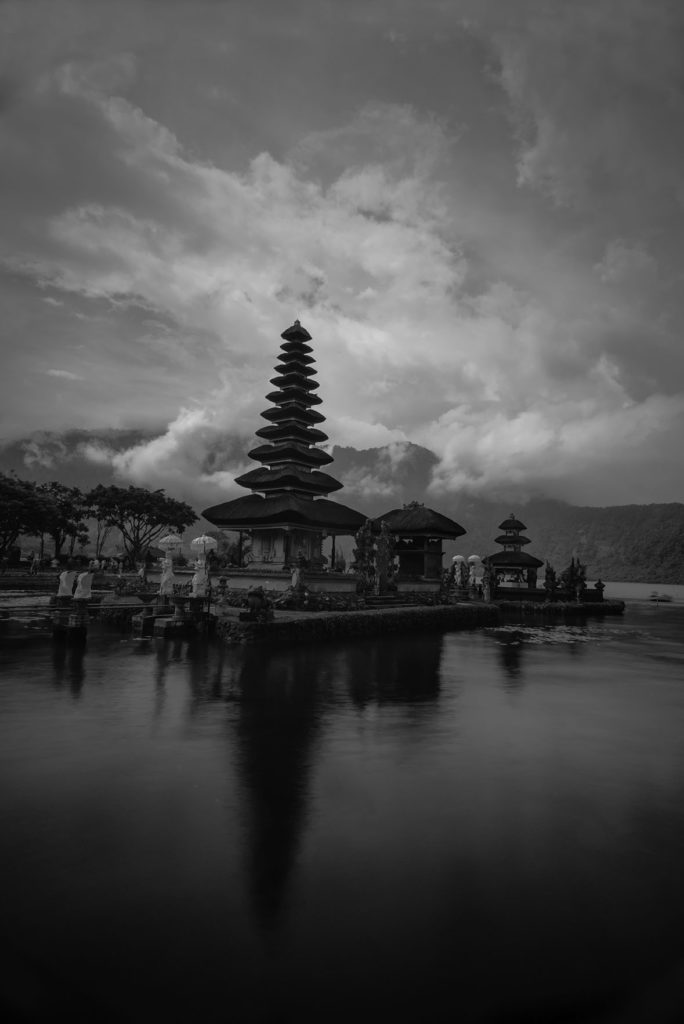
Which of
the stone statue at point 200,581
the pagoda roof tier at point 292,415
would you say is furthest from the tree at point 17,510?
the stone statue at point 200,581

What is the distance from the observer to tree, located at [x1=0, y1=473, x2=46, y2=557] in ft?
147

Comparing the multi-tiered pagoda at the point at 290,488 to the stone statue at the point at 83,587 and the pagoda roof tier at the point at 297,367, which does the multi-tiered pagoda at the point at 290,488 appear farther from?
the stone statue at the point at 83,587

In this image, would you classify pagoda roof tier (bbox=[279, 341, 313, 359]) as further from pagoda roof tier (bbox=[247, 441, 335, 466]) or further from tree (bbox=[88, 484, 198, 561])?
tree (bbox=[88, 484, 198, 561])

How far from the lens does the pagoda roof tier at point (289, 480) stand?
39.3 metres

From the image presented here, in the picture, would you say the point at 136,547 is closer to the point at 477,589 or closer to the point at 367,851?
the point at 477,589

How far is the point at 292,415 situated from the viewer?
4312 centimetres

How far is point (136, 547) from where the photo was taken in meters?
58.4

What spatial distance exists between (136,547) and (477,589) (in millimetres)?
35120

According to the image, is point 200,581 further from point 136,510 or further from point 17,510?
point 136,510

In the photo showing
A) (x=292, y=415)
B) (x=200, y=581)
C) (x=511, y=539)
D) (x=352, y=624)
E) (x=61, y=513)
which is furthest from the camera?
(x=511, y=539)

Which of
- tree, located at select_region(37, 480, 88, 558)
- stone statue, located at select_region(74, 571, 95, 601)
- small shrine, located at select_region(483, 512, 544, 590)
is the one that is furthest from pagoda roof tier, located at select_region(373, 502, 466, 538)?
tree, located at select_region(37, 480, 88, 558)

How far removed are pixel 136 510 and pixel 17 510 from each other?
12.1 metres

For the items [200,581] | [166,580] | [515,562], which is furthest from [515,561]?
[166,580]

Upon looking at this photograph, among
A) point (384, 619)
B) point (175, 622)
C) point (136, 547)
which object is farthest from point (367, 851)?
point (136, 547)
